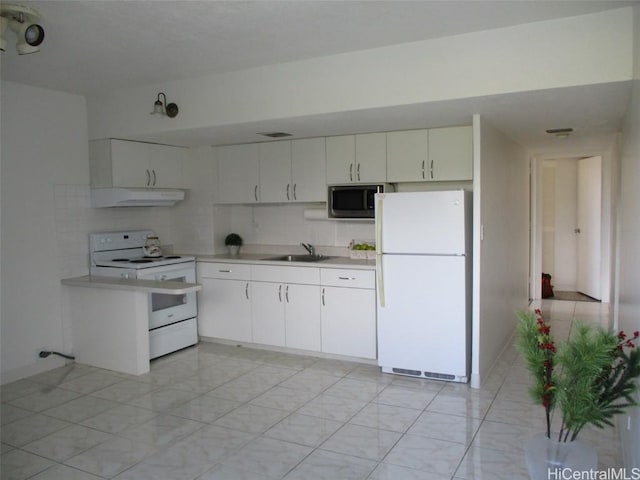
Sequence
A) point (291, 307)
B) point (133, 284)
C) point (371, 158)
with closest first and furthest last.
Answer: point (133, 284) < point (371, 158) < point (291, 307)

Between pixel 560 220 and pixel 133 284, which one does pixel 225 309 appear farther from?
pixel 560 220

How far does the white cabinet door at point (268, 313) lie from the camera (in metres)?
4.81

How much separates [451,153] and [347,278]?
1.40m

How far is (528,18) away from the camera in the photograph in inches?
113

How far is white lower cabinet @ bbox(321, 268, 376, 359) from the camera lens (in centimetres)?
439

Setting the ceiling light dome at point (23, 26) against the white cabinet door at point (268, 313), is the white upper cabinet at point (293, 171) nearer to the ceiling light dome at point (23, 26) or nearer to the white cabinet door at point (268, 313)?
the white cabinet door at point (268, 313)

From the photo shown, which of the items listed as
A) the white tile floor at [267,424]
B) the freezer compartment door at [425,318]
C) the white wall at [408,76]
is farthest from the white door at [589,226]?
the white wall at [408,76]

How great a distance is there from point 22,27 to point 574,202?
7633mm

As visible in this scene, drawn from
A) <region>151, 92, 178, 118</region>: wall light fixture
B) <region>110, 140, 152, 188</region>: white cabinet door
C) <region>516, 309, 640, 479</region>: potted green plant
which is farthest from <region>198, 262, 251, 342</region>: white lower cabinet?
<region>516, 309, 640, 479</region>: potted green plant

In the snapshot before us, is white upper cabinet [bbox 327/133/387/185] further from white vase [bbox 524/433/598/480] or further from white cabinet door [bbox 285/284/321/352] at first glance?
white vase [bbox 524/433/598/480]

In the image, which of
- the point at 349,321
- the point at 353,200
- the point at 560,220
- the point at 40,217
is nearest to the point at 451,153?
the point at 353,200

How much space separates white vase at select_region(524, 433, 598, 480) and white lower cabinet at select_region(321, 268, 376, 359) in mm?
2178

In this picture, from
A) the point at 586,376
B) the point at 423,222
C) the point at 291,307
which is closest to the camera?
the point at 586,376

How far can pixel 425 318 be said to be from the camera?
404 centimetres
